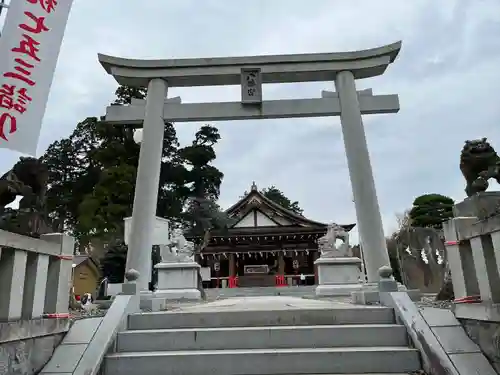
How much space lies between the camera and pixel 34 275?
135 inches

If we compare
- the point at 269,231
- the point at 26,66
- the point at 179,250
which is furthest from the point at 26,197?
the point at 269,231

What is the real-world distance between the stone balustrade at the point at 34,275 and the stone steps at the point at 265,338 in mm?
793

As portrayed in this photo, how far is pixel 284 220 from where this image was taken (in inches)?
1022

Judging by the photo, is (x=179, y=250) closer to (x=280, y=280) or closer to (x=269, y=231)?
(x=269, y=231)

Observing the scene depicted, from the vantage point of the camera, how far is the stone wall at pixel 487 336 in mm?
3121

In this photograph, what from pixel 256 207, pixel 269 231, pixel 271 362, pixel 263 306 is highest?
pixel 256 207

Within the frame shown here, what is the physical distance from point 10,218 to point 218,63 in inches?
212

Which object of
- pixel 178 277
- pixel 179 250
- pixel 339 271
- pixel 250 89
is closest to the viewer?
pixel 250 89

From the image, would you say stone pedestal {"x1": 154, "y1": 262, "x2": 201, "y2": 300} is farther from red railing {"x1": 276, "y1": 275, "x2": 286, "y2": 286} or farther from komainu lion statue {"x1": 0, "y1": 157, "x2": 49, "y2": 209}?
red railing {"x1": 276, "y1": 275, "x2": 286, "y2": 286}

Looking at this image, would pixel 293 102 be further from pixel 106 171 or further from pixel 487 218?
pixel 106 171

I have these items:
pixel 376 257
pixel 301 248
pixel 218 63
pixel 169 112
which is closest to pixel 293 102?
pixel 218 63

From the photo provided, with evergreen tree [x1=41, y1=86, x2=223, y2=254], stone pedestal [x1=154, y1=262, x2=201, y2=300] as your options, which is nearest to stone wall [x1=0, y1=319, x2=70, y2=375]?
stone pedestal [x1=154, y1=262, x2=201, y2=300]

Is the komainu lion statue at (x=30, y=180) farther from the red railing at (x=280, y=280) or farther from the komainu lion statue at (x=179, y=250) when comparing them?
the red railing at (x=280, y=280)

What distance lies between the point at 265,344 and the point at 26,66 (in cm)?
395
